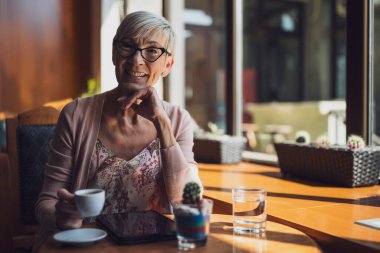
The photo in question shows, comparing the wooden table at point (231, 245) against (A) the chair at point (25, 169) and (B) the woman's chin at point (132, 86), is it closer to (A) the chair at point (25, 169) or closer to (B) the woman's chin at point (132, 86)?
(B) the woman's chin at point (132, 86)

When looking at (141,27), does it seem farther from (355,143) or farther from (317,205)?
(355,143)

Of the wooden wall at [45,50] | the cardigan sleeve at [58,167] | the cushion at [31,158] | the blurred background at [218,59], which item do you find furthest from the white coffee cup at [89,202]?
the wooden wall at [45,50]

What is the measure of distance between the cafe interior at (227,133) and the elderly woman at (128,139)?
25 centimetres

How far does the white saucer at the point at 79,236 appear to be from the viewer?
0.96 meters

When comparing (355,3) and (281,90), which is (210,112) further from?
(355,3)

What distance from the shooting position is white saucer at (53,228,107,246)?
956 millimetres

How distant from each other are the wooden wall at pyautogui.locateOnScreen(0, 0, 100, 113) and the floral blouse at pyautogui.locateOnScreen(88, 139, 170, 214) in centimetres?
260

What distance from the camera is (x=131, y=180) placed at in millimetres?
1399

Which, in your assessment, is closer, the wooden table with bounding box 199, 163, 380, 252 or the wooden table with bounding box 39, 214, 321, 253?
the wooden table with bounding box 39, 214, 321, 253

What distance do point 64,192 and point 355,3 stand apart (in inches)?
63.6

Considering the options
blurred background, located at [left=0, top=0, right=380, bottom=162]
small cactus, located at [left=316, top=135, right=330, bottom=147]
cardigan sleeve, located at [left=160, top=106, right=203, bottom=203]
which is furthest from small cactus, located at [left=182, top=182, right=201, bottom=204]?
small cactus, located at [left=316, top=135, right=330, bottom=147]

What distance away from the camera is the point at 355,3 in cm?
199

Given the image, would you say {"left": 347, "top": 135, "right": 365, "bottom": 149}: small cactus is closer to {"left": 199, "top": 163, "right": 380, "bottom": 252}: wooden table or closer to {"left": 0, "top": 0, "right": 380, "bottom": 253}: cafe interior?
{"left": 0, "top": 0, "right": 380, "bottom": 253}: cafe interior

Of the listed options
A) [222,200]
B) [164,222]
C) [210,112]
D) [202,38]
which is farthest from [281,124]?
[164,222]
